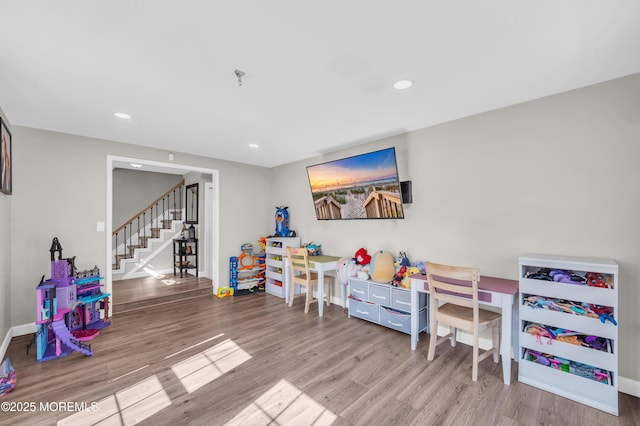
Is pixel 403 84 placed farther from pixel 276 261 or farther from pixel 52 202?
pixel 52 202

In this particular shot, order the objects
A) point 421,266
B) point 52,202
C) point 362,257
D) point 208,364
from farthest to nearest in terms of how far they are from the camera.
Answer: point 362,257 < point 52,202 < point 421,266 < point 208,364

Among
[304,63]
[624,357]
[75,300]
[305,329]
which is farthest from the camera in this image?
[305,329]

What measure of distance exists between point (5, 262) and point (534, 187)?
538 cm

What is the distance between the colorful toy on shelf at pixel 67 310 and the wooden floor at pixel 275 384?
0.15 metres

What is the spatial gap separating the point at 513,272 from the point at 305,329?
2.33m

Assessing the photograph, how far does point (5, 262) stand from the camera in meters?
2.95

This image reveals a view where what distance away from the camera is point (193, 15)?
60.2 inches

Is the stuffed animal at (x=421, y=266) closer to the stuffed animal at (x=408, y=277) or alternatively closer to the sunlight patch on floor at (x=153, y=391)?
the stuffed animal at (x=408, y=277)

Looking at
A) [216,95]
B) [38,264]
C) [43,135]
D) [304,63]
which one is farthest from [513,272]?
[43,135]

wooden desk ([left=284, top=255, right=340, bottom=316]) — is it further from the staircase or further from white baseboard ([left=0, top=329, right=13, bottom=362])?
the staircase

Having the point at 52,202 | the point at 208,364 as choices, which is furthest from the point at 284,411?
the point at 52,202

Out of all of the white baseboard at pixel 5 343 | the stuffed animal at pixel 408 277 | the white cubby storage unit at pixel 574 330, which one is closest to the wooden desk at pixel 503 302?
the white cubby storage unit at pixel 574 330

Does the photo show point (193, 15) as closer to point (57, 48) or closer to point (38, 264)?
point (57, 48)

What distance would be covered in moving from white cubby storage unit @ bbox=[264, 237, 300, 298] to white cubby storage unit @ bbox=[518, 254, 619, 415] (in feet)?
11.1
